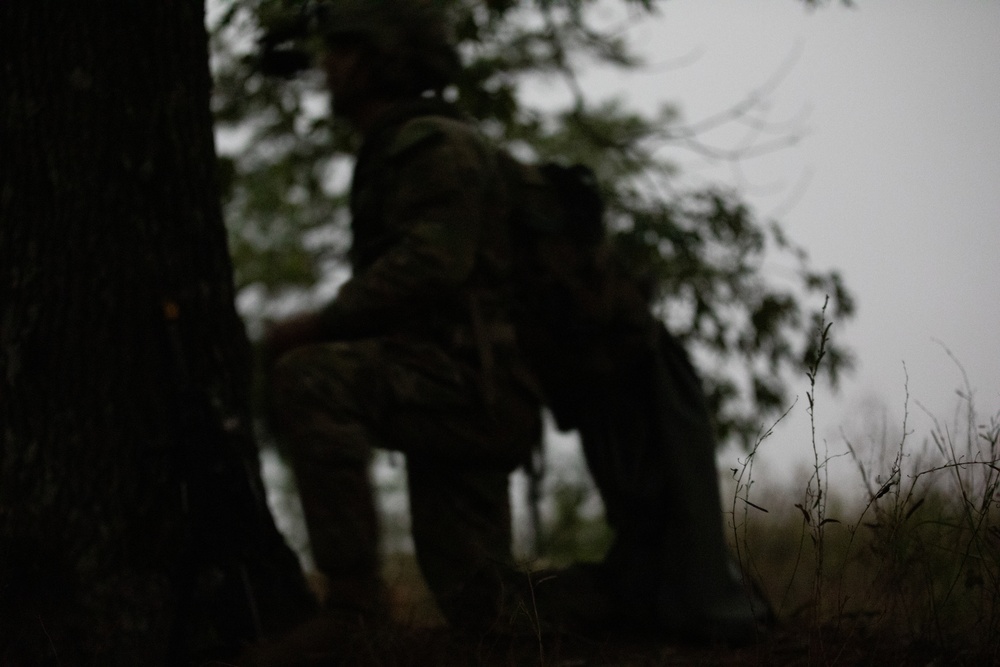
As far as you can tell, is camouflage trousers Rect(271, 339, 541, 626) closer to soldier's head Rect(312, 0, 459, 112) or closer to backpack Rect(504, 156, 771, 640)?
backpack Rect(504, 156, 771, 640)

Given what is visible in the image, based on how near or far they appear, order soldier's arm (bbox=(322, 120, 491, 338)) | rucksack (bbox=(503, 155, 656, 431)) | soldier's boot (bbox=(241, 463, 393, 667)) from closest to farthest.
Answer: soldier's boot (bbox=(241, 463, 393, 667)), soldier's arm (bbox=(322, 120, 491, 338)), rucksack (bbox=(503, 155, 656, 431))

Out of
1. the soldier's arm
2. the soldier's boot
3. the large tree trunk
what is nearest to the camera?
the large tree trunk

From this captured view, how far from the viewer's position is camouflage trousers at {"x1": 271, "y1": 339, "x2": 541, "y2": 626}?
2.92 m

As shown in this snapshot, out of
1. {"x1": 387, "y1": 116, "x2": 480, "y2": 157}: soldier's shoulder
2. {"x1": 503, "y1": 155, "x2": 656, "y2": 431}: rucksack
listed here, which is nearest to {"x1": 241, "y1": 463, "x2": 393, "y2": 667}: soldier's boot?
{"x1": 503, "y1": 155, "x2": 656, "y2": 431}: rucksack

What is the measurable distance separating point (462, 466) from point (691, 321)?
1.91 meters

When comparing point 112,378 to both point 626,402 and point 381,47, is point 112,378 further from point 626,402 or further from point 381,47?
point 626,402

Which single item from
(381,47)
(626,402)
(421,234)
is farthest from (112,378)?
(626,402)

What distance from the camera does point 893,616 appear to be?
2893 mm

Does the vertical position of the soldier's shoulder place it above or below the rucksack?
above

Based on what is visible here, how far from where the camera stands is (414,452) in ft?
10.4

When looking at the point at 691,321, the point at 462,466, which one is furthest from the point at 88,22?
the point at 691,321

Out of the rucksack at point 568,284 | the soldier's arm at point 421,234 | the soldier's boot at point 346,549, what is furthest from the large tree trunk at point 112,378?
the rucksack at point 568,284

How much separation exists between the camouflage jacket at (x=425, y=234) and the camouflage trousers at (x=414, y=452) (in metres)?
0.13

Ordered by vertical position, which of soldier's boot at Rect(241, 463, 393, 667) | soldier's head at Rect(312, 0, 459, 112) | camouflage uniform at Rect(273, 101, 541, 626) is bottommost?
soldier's boot at Rect(241, 463, 393, 667)
